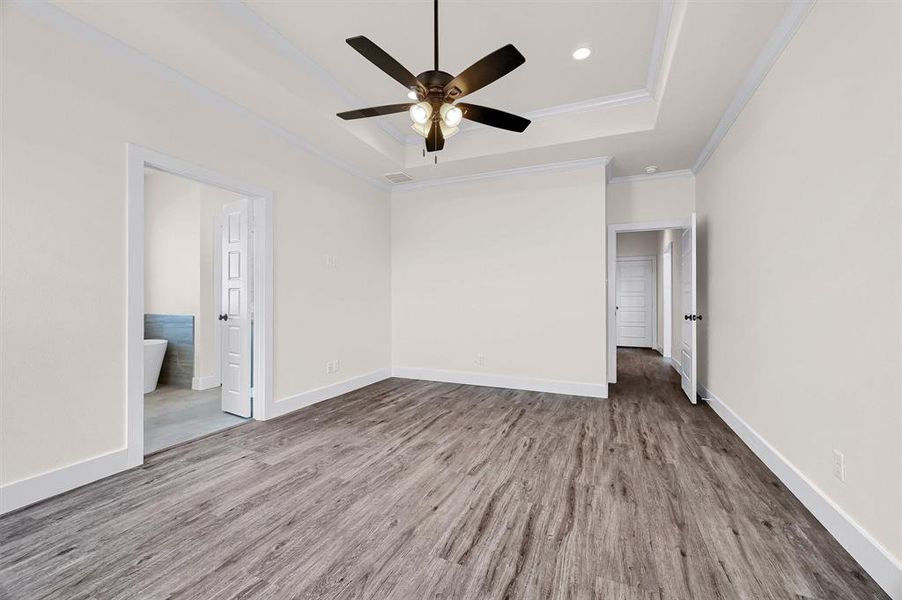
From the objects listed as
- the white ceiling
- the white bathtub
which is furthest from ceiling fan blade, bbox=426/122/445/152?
the white bathtub

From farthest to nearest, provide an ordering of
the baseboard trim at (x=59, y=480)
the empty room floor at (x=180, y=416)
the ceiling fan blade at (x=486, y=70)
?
the empty room floor at (x=180, y=416) → the baseboard trim at (x=59, y=480) → the ceiling fan blade at (x=486, y=70)

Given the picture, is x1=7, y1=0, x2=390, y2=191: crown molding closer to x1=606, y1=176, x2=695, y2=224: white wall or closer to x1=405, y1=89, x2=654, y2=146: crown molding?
x1=405, y1=89, x2=654, y2=146: crown molding

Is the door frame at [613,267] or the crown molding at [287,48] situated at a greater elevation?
the crown molding at [287,48]

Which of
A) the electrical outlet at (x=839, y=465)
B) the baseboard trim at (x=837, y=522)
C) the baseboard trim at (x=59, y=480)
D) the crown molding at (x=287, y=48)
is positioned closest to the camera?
the baseboard trim at (x=837, y=522)

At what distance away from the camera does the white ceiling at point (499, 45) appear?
7.64ft

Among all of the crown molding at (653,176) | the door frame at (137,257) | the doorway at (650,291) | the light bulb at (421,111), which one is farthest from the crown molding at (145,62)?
the doorway at (650,291)

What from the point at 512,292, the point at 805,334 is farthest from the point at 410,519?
the point at 512,292

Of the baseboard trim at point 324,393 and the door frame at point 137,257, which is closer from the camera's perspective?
the door frame at point 137,257

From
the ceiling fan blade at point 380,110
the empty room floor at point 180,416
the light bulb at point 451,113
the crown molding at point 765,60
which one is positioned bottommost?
the empty room floor at point 180,416

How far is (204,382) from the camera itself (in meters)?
4.70

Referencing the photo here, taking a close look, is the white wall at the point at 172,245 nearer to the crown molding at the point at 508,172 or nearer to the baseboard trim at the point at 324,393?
the baseboard trim at the point at 324,393

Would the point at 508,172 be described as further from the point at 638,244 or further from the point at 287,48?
the point at 638,244

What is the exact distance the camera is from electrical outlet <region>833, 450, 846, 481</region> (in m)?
1.77

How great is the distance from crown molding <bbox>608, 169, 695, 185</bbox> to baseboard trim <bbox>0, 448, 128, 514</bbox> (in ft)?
18.8
